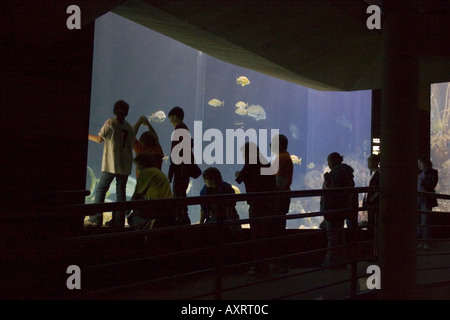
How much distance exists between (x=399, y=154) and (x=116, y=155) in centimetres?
297

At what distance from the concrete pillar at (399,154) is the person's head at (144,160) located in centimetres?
223

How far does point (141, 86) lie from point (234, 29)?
46094 millimetres

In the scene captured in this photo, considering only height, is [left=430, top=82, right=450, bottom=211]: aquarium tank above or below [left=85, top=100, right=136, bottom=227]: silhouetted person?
above

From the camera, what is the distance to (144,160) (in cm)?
502

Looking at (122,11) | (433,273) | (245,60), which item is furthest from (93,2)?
(433,273)

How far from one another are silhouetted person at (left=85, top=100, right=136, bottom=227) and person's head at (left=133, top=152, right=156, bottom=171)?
0.65 metres

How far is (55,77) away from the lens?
3367mm

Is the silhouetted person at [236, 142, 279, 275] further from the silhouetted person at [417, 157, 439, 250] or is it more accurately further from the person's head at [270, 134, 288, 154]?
the silhouetted person at [417, 157, 439, 250]

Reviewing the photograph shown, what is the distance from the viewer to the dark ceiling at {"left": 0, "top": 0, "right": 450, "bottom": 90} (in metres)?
3.06

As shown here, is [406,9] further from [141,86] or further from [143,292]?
[141,86]

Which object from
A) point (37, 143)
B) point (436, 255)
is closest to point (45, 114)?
point (37, 143)

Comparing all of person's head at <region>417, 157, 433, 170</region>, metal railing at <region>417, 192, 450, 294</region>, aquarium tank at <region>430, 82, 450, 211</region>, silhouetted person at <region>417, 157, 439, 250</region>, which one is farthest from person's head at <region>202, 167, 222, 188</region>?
aquarium tank at <region>430, 82, 450, 211</region>

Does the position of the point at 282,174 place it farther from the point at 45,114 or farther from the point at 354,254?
the point at 45,114
